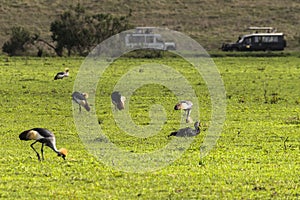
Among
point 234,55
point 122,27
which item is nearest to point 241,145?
point 234,55

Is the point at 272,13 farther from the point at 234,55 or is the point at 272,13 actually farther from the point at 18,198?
the point at 18,198

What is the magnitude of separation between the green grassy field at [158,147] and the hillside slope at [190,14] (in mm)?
37636

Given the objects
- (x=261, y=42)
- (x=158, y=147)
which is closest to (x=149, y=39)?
(x=261, y=42)

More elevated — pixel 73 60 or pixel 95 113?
pixel 95 113

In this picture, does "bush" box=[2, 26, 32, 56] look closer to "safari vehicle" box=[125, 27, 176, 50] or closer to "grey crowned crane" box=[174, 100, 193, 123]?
"safari vehicle" box=[125, 27, 176, 50]

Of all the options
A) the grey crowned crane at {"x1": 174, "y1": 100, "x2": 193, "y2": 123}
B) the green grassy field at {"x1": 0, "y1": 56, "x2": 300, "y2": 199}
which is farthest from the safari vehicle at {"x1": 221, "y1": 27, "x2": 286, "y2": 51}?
the grey crowned crane at {"x1": 174, "y1": 100, "x2": 193, "y2": 123}

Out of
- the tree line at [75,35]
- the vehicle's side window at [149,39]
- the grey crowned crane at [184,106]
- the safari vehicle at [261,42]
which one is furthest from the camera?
the vehicle's side window at [149,39]

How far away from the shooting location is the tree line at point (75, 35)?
158 feet

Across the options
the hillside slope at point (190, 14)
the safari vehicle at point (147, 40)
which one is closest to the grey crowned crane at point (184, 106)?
the safari vehicle at point (147, 40)

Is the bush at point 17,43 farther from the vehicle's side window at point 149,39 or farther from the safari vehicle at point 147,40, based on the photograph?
the vehicle's side window at point 149,39

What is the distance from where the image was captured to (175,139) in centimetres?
1384

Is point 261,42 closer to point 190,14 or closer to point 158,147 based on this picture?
point 190,14

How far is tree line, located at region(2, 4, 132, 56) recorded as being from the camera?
4828cm

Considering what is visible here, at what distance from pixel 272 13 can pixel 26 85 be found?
4659 centimetres
